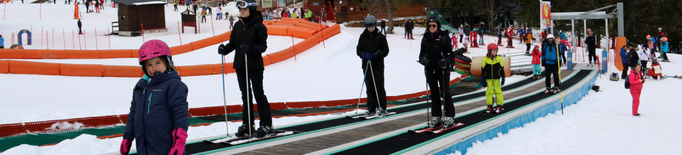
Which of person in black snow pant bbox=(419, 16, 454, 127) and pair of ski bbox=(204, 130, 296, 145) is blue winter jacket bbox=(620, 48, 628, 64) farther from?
pair of ski bbox=(204, 130, 296, 145)

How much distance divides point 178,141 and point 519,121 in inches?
266

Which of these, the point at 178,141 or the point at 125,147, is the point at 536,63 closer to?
the point at 178,141

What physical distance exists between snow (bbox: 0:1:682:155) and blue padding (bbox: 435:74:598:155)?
0.12 m

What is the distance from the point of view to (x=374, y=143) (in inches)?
262

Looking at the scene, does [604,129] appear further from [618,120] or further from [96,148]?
[96,148]

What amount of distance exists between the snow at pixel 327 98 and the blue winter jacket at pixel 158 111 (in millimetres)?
2452

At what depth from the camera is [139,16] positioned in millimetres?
33500

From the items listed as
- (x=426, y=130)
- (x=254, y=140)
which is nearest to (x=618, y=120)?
(x=426, y=130)

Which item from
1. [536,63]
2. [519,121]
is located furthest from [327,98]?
[536,63]

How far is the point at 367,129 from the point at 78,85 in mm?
10110

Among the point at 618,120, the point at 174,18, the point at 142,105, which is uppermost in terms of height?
the point at 174,18

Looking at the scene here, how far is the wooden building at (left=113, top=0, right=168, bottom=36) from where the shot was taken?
3291cm

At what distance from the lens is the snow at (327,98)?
311 inches

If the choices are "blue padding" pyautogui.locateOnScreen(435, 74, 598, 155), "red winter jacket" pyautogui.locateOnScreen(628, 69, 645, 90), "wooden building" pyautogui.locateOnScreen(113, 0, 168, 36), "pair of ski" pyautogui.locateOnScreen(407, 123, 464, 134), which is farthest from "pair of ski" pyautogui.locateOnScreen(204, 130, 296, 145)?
"wooden building" pyautogui.locateOnScreen(113, 0, 168, 36)
